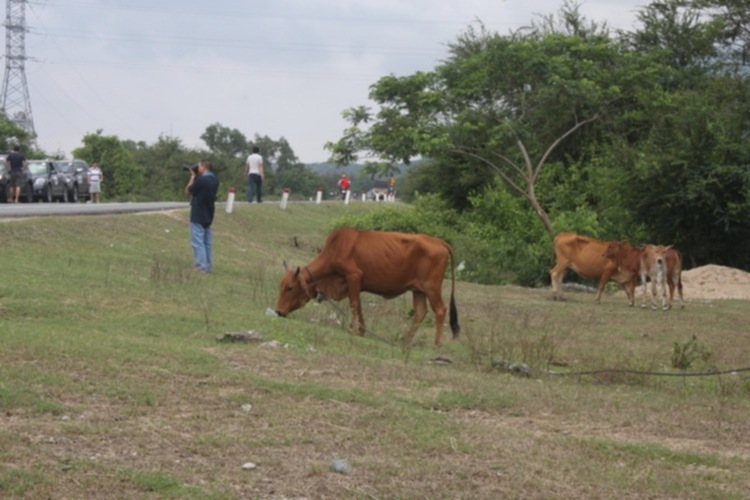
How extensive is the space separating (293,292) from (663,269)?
9.31m

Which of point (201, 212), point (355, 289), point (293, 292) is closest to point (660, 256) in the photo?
point (201, 212)

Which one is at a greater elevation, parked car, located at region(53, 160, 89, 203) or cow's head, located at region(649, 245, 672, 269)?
parked car, located at region(53, 160, 89, 203)

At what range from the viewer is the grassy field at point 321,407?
7.62 m

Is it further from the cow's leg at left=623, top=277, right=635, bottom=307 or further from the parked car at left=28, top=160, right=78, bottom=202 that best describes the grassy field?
the parked car at left=28, top=160, right=78, bottom=202

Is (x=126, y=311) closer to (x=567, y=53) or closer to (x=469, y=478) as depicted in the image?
(x=469, y=478)

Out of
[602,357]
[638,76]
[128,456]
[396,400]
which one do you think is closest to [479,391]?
[396,400]

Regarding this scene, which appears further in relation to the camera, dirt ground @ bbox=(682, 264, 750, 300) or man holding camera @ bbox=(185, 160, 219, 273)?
dirt ground @ bbox=(682, 264, 750, 300)

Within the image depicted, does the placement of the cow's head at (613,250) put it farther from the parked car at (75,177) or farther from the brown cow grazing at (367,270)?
the parked car at (75,177)

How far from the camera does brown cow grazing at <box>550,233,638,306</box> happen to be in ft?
80.2

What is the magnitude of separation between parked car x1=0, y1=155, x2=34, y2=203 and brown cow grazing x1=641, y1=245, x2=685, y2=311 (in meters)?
21.8

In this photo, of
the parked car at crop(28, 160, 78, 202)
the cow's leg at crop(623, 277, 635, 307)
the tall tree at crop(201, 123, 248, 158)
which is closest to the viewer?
the cow's leg at crop(623, 277, 635, 307)

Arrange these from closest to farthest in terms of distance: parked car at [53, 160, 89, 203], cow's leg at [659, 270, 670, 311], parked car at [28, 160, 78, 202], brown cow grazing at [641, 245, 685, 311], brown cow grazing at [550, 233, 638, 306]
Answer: cow's leg at [659, 270, 670, 311] → brown cow grazing at [641, 245, 685, 311] → brown cow grazing at [550, 233, 638, 306] → parked car at [28, 160, 78, 202] → parked car at [53, 160, 89, 203]

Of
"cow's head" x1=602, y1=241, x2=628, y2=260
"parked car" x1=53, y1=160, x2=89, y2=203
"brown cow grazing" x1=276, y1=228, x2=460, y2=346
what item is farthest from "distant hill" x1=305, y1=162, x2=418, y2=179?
"brown cow grazing" x1=276, y1=228, x2=460, y2=346

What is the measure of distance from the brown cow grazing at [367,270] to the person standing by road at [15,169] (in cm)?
2299
